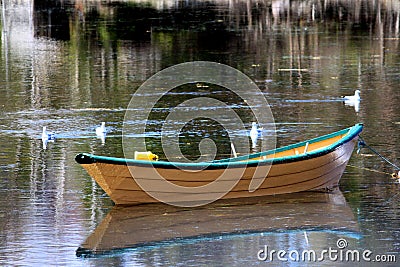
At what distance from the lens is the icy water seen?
531 inches

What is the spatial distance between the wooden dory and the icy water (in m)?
0.24

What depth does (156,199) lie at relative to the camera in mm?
15305

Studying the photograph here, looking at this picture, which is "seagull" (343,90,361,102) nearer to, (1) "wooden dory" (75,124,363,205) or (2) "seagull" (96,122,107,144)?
(2) "seagull" (96,122,107,144)

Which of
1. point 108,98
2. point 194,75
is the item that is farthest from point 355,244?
point 194,75

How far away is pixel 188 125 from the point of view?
2178cm

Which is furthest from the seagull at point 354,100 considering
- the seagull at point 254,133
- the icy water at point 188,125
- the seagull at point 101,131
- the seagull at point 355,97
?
the seagull at point 101,131

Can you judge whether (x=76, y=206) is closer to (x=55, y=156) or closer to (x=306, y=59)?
(x=55, y=156)

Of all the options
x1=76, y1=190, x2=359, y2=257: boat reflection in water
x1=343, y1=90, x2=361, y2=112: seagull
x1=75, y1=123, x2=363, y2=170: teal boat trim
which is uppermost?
x1=75, y1=123, x2=363, y2=170: teal boat trim

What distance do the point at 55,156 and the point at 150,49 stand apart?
17.6 m

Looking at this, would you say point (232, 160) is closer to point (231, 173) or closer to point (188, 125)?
point (231, 173)

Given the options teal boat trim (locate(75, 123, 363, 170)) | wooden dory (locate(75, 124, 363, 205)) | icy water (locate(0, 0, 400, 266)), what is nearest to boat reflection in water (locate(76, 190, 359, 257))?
icy water (locate(0, 0, 400, 266))

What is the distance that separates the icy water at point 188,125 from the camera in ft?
44.2

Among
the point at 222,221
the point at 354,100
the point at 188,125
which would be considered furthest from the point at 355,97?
the point at 222,221

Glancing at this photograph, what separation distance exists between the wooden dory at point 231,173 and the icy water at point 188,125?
0.78 ft
